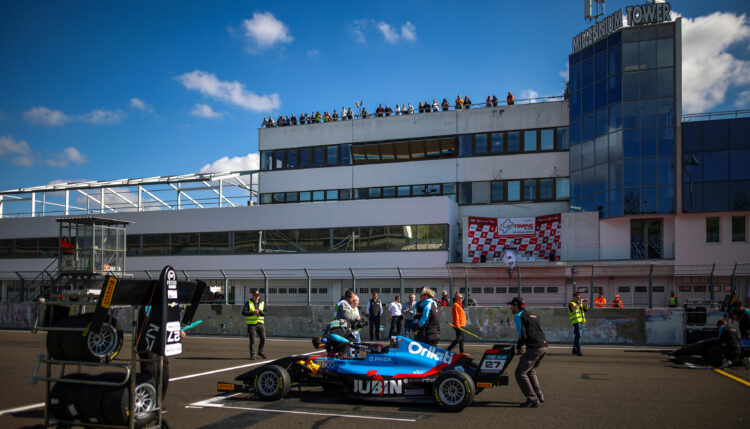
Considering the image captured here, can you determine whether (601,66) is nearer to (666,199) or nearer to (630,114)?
(630,114)

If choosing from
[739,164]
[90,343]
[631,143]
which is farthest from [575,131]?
[90,343]

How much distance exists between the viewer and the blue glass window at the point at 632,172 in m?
27.3

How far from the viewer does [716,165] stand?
85.9 feet

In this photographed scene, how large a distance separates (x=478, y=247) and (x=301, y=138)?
13.1 metres

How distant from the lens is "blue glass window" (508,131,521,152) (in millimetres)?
31500

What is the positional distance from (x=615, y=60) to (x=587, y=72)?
1796 mm

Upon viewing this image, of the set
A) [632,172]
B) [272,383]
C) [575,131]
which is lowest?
[272,383]

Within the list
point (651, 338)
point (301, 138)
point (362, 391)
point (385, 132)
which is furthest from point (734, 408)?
point (301, 138)

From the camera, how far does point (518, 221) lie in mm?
30000

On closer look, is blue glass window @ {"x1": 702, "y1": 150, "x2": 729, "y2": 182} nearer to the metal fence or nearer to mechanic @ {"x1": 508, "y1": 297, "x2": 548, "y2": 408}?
the metal fence

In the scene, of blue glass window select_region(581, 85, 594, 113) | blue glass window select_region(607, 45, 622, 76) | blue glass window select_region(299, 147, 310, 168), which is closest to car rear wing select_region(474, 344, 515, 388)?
blue glass window select_region(607, 45, 622, 76)

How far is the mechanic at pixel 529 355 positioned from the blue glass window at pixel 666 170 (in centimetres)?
2103

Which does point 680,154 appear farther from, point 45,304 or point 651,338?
point 45,304

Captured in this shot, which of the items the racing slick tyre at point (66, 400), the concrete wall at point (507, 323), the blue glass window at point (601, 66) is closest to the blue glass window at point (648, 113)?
the blue glass window at point (601, 66)
